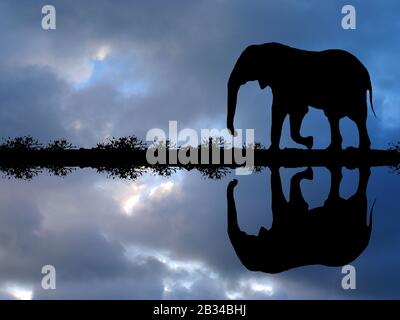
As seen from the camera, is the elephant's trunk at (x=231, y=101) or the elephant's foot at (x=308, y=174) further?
the elephant's trunk at (x=231, y=101)

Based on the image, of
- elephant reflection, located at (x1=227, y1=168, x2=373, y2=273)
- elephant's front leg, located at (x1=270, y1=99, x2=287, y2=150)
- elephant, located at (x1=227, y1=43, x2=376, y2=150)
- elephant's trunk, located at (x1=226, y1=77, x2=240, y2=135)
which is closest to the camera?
elephant reflection, located at (x1=227, y1=168, x2=373, y2=273)

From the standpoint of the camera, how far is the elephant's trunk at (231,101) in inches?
442

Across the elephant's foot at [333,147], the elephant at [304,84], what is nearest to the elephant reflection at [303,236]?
the elephant at [304,84]

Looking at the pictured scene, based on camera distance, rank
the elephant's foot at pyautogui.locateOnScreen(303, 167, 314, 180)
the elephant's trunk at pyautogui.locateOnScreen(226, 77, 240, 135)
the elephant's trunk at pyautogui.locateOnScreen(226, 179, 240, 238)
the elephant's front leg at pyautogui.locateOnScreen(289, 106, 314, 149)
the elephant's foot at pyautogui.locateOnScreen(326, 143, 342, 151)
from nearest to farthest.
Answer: the elephant's trunk at pyautogui.locateOnScreen(226, 179, 240, 238) → the elephant's foot at pyautogui.locateOnScreen(303, 167, 314, 180) → the elephant's trunk at pyautogui.locateOnScreen(226, 77, 240, 135) → the elephant's front leg at pyautogui.locateOnScreen(289, 106, 314, 149) → the elephant's foot at pyautogui.locateOnScreen(326, 143, 342, 151)

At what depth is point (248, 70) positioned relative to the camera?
12.0m

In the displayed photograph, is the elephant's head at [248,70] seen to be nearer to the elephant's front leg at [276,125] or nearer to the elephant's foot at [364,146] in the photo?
the elephant's front leg at [276,125]

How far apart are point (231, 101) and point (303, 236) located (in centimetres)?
553

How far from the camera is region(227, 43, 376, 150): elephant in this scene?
39.2 ft

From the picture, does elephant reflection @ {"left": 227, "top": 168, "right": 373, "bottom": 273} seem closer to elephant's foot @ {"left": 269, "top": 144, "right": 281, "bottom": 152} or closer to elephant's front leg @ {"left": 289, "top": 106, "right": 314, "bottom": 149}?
elephant's foot @ {"left": 269, "top": 144, "right": 281, "bottom": 152}

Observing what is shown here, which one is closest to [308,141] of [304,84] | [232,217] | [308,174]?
[304,84]

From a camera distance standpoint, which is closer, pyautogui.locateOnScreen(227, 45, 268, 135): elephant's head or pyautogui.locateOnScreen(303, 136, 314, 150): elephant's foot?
pyautogui.locateOnScreen(227, 45, 268, 135): elephant's head

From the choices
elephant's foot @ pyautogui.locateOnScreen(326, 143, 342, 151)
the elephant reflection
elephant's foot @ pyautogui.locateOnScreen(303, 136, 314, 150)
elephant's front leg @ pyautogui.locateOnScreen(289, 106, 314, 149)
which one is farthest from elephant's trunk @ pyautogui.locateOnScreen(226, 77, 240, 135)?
the elephant reflection

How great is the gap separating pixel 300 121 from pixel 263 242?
6.52 metres
